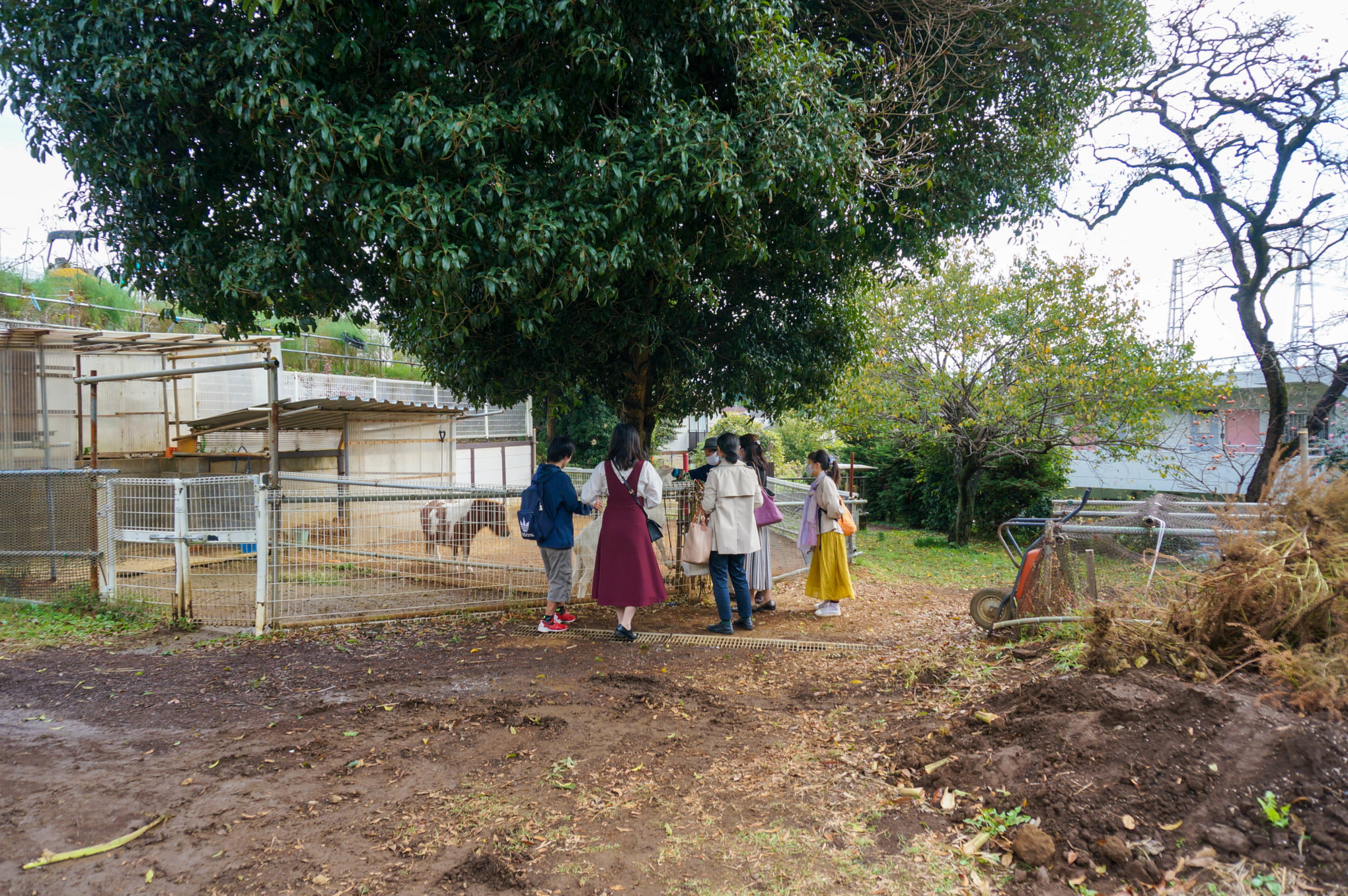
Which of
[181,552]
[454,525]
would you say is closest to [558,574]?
[454,525]

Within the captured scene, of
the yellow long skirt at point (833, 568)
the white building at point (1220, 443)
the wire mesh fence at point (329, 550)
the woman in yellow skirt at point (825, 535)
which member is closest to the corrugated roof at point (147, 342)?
the wire mesh fence at point (329, 550)

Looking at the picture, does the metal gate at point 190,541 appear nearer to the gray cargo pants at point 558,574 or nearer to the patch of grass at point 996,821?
the gray cargo pants at point 558,574

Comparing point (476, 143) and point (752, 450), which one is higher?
point (476, 143)

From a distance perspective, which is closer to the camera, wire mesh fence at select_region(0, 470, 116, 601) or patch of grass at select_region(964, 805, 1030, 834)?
patch of grass at select_region(964, 805, 1030, 834)

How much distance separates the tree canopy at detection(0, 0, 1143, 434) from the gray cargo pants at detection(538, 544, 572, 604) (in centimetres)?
180

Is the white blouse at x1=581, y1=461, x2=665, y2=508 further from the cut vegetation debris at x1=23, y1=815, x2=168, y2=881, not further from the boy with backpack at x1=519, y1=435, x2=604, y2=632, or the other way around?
the cut vegetation debris at x1=23, y1=815, x2=168, y2=881

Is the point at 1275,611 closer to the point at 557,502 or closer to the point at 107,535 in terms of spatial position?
the point at 557,502

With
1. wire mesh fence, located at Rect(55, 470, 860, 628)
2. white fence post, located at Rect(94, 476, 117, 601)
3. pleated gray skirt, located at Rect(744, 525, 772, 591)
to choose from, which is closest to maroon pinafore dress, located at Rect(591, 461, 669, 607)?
wire mesh fence, located at Rect(55, 470, 860, 628)

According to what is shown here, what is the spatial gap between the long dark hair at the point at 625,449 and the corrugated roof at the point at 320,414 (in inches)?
187

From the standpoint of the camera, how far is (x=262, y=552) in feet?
19.9

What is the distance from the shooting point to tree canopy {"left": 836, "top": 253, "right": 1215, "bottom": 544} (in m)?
12.7

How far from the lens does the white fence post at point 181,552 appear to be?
634 cm

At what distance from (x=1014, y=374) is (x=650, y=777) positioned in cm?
1239

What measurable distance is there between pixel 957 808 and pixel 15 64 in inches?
295
